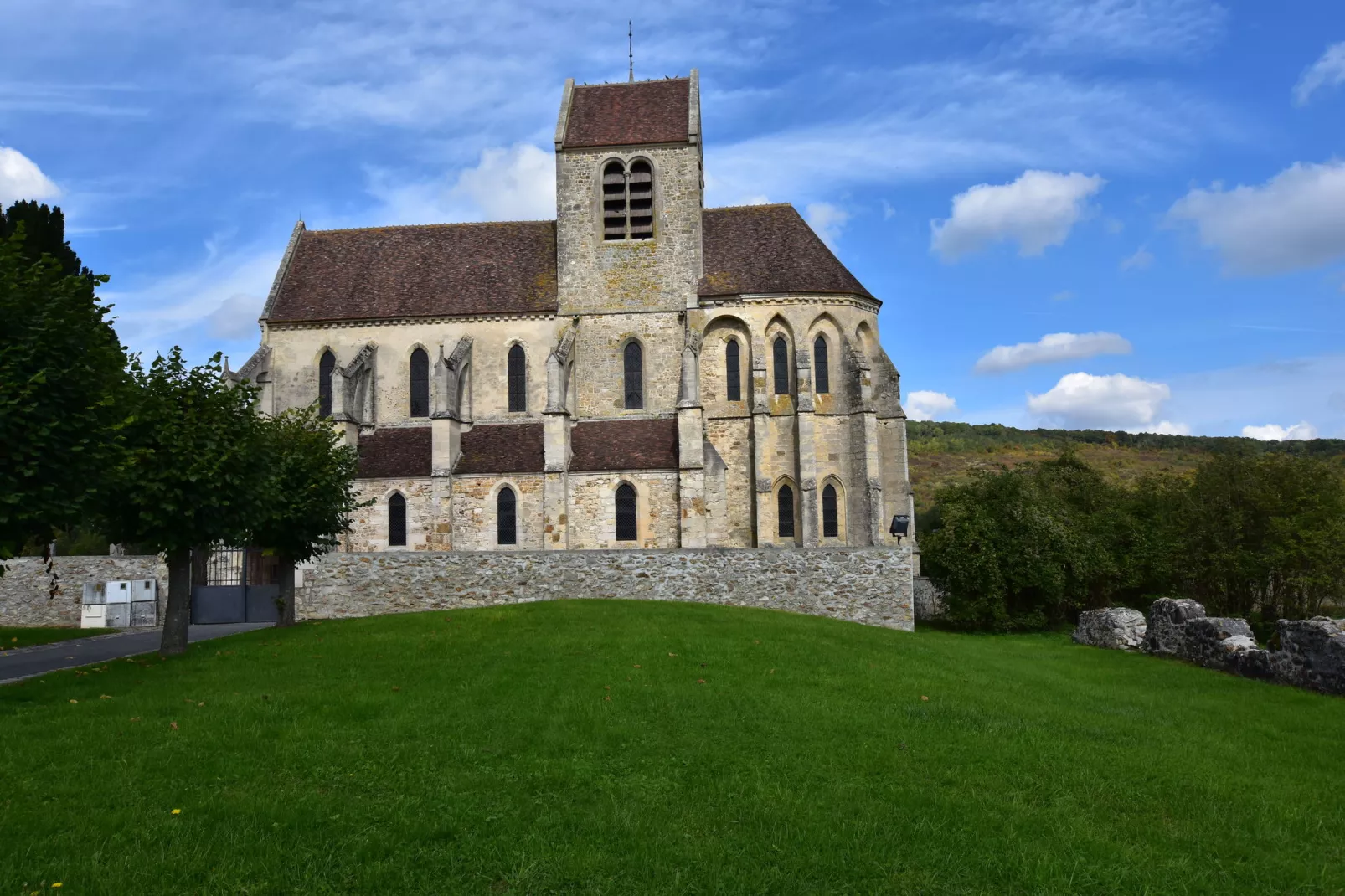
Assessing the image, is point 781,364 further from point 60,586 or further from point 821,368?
point 60,586

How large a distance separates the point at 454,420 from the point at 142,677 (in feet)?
59.9

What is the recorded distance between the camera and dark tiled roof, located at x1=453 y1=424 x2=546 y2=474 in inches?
1270

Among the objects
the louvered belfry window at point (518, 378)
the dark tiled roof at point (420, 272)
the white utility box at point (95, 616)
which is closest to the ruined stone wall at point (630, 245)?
the dark tiled roof at point (420, 272)

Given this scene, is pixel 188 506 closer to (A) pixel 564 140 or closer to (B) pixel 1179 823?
(B) pixel 1179 823

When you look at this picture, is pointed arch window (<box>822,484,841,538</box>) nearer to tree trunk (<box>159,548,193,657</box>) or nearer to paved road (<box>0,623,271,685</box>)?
paved road (<box>0,623,271,685</box>)

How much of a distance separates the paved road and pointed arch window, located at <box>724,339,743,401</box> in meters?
17.7

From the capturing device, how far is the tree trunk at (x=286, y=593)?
987 inches

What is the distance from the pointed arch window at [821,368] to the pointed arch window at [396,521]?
15319 millimetres

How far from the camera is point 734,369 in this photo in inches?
1375

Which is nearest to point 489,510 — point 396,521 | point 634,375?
point 396,521

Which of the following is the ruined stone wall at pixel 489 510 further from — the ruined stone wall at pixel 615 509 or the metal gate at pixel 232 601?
the metal gate at pixel 232 601

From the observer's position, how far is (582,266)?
35.5m

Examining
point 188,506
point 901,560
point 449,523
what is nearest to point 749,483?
point 901,560

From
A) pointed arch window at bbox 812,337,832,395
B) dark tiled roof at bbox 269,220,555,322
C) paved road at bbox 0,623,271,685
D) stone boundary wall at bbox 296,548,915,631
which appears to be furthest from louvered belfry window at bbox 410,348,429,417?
pointed arch window at bbox 812,337,832,395
